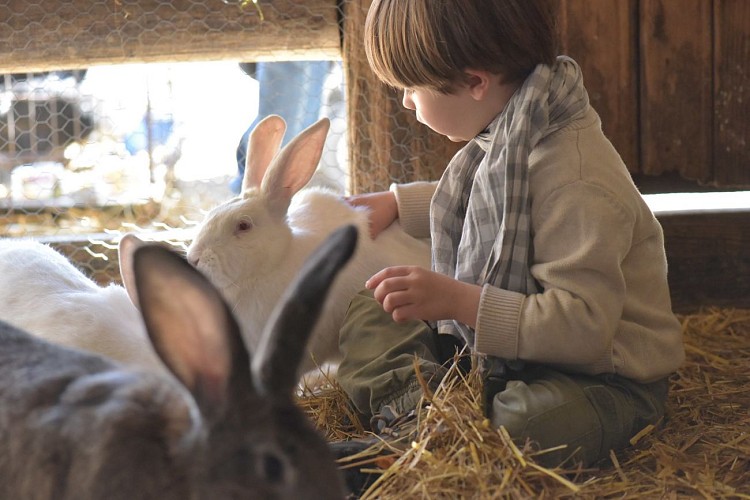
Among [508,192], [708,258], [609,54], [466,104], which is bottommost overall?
[708,258]

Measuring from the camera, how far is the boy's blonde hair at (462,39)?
1.97 metres

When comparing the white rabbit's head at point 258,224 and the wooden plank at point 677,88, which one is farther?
the wooden plank at point 677,88

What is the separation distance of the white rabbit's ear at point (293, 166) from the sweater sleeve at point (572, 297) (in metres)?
0.74

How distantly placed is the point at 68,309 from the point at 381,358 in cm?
72

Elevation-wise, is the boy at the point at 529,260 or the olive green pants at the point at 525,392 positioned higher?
the boy at the point at 529,260

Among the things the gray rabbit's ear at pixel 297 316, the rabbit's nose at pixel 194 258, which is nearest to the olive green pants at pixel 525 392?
the rabbit's nose at pixel 194 258

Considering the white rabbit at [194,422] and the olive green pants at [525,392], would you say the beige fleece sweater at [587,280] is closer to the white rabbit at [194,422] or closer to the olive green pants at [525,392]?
the olive green pants at [525,392]

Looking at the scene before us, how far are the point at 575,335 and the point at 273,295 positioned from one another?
2.77 feet

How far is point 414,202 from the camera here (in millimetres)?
2578

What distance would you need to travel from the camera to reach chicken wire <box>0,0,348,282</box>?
2893 millimetres

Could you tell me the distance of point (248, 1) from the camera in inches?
113

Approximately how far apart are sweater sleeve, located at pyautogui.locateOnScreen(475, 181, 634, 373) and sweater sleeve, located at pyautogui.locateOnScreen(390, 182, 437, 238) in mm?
709

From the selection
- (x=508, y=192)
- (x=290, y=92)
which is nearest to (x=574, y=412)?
(x=508, y=192)

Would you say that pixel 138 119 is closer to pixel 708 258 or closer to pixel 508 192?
pixel 708 258
